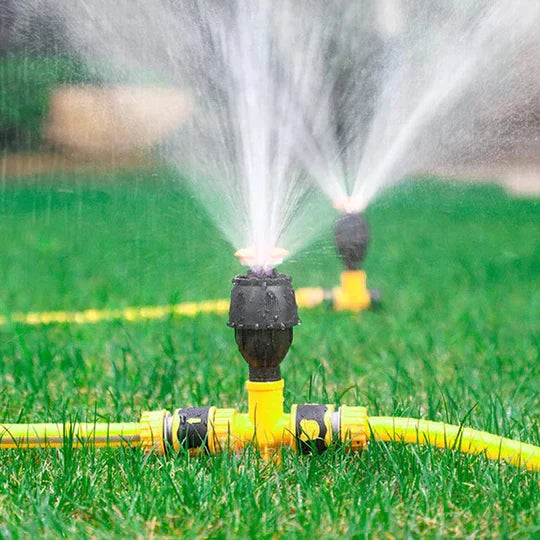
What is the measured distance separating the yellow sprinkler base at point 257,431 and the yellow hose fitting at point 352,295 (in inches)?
58.5

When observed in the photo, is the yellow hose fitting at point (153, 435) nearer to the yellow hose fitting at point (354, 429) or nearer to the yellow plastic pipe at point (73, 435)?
the yellow plastic pipe at point (73, 435)

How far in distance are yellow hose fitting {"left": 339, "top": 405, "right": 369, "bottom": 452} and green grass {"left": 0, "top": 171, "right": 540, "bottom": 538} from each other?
26 mm

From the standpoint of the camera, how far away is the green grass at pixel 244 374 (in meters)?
1.43

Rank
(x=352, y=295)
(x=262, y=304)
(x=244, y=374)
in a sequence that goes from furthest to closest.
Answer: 1. (x=352, y=295)
2. (x=244, y=374)
3. (x=262, y=304)

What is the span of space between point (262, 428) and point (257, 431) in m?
0.01

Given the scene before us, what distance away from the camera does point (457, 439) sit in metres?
1.63

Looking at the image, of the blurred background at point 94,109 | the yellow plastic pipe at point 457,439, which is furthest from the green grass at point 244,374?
the blurred background at point 94,109

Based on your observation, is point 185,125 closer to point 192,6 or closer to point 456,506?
point 192,6

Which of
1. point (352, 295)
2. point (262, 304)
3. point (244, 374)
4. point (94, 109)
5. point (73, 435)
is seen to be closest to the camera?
point (262, 304)

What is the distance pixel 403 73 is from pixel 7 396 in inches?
50.4

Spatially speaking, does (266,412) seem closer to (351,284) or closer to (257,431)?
(257,431)

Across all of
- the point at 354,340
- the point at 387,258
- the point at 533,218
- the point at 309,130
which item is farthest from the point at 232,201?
the point at 533,218

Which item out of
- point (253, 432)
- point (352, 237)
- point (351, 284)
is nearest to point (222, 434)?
point (253, 432)

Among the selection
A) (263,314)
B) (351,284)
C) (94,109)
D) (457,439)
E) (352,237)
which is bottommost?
(457,439)
